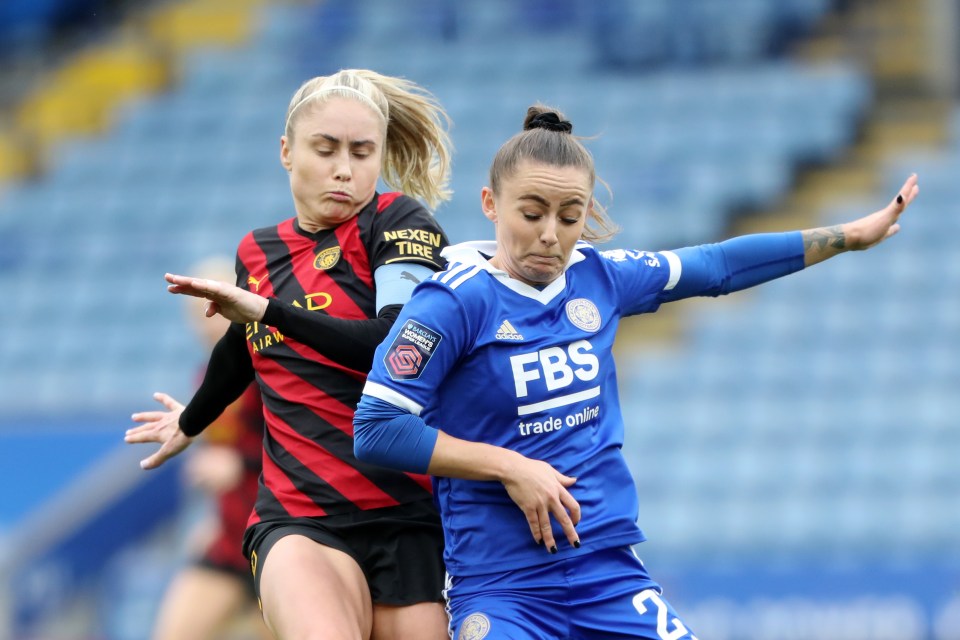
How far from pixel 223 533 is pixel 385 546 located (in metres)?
2.48

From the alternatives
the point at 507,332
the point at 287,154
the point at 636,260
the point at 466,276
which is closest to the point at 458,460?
the point at 507,332

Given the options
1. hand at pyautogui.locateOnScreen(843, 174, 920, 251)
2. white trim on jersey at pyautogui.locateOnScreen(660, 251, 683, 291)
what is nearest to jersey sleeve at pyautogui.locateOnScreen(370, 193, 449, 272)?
white trim on jersey at pyautogui.locateOnScreen(660, 251, 683, 291)

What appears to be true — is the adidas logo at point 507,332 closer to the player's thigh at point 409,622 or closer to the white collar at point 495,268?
the white collar at point 495,268

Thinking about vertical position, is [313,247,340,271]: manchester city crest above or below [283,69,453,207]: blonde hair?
below

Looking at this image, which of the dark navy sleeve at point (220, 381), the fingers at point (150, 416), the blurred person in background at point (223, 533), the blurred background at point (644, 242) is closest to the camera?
the dark navy sleeve at point (220, 381)

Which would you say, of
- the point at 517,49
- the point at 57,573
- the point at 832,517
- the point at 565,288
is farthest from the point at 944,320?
the point at 565,288

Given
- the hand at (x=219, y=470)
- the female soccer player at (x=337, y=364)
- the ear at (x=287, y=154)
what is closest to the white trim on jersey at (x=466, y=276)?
the female soccer player at (x=337, y=364)

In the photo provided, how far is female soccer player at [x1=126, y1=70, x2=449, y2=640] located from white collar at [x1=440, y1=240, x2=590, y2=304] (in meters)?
0.15

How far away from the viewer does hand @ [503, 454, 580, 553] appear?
338 cm

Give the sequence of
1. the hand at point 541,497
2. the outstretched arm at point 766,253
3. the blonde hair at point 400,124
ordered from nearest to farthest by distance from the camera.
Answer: the hand at point 541,497
the outstretched arm at point 766,253
the blonde hair at point 400,124

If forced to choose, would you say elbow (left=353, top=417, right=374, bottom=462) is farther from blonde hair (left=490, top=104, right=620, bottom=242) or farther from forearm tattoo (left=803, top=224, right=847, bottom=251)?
forearm tattoo (left=803, top=224, right=847, bottom=251)

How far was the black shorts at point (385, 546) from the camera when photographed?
3.79m

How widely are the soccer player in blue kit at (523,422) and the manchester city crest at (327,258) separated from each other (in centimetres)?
39

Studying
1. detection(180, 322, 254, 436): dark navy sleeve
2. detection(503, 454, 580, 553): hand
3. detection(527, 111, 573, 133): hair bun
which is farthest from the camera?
detection(180, 322, 254, 436): dark navy sleeve
